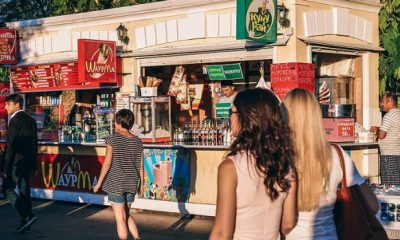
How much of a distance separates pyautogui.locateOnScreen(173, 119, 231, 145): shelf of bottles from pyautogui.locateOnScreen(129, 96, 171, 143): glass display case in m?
0.22

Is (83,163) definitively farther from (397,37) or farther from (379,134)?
(397,37)

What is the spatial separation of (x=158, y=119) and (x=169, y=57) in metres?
1.17

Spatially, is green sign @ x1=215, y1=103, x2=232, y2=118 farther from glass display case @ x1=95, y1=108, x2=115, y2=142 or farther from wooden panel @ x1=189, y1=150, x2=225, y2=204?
glass display case @ x1=95, y1=108, x2=115, y2=142

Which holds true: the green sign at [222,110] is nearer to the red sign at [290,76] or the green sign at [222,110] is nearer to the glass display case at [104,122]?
the red sign at [290,76]

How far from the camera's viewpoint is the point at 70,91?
602 inches

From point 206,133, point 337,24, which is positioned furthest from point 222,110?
point 337,24

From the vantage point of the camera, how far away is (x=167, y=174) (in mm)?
12023

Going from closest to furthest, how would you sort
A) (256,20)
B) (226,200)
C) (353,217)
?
(226,200), (353,217), (256,20)

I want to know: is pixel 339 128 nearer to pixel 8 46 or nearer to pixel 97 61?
pixel 97 61

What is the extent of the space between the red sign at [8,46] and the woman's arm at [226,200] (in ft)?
41.3

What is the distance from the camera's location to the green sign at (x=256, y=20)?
10688 millimetres

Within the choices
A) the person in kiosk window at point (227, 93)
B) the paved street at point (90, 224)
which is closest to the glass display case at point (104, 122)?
the paved street at point (90, 224)

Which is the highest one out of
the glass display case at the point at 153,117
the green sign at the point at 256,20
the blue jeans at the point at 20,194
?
the green sign at the point at 256,20

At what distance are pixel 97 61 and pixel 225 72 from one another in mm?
2485
